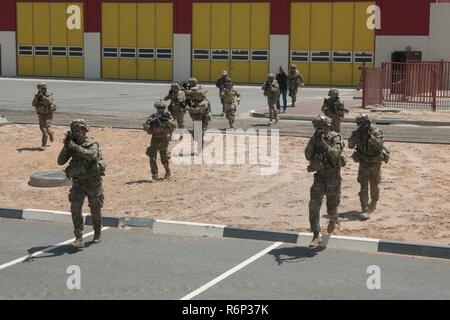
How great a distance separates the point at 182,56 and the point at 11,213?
32.5 m

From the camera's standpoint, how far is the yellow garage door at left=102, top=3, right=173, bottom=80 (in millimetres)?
45281

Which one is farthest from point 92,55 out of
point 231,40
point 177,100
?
point 177,100

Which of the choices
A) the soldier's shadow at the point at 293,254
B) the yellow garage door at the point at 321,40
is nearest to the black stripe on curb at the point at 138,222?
the soldier's shadow at the point at 293,254

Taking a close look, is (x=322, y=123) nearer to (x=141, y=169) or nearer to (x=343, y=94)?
(x=141, y=169)

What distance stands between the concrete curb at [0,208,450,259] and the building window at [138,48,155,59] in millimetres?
33274

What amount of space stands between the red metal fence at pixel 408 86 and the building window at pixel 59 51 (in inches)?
965

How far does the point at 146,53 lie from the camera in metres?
46.0

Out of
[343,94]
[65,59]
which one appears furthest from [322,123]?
[65,59]

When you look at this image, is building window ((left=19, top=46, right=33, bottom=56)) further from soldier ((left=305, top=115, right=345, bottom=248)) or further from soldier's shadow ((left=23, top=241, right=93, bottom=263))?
soldier ((left=305, top=115, right=345, bottom=248))

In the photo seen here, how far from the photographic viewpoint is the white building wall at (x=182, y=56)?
4475 centimetres

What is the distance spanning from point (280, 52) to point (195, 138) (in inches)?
976

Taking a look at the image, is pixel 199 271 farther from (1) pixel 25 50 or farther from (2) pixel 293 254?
(1) pixel 25 50

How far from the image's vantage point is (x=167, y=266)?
9.98m

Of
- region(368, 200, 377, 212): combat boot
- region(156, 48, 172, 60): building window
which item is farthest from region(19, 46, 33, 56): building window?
region(368, 200, 377, 212): combat boot
